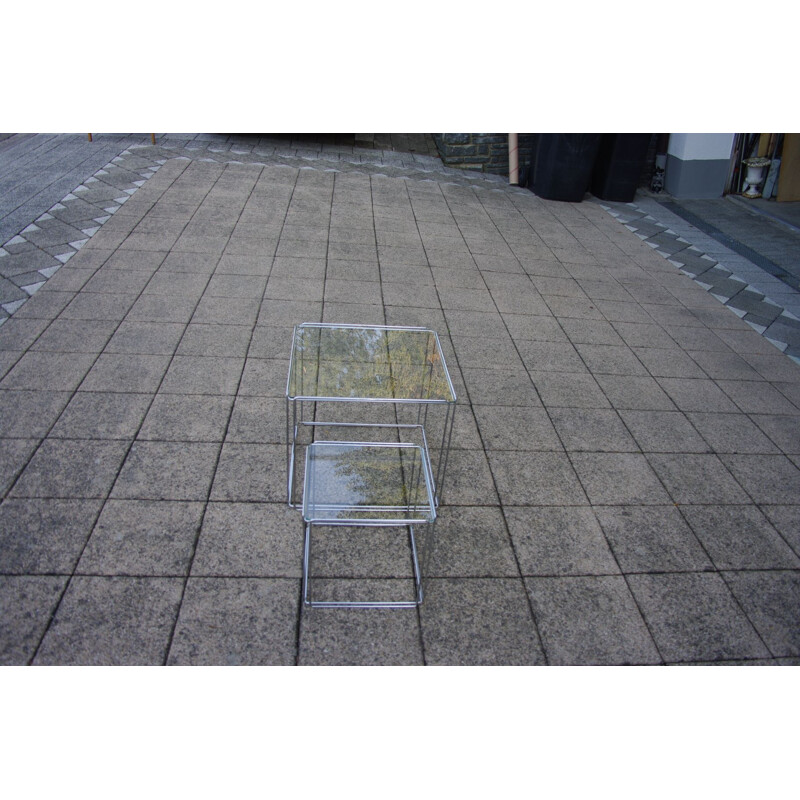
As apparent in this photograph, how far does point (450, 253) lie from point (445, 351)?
7.08 feet

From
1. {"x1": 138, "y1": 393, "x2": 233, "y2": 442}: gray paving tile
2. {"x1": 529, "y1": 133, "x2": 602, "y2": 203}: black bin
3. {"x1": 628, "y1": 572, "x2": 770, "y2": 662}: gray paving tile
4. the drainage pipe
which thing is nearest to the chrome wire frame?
{"x1": 138, "y1": 393, "x2": 233, "y2": 442}: gray paving tile

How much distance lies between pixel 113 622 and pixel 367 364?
1.72 meters

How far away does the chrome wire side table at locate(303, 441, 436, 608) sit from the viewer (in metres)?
2.60

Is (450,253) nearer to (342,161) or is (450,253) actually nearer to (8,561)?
(342,161)

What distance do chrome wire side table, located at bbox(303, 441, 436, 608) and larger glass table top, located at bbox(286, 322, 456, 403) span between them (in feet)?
1.08

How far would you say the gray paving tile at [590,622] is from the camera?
98.0 inches

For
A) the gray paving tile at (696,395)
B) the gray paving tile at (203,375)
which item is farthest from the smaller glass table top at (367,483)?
the gray paving tile at (696,395)

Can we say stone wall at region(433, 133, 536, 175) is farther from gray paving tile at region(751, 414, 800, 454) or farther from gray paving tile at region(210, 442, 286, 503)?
gray paving tile at region(210, 442, 286, 503)

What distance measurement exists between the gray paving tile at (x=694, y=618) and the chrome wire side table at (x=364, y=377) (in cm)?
110

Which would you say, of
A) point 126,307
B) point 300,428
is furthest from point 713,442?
point 126,307

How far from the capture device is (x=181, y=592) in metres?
2.56

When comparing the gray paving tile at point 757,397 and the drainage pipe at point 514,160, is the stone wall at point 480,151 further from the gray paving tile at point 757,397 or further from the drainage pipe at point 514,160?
the gray paving tile at point 757,397

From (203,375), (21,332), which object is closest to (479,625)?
(203,375)

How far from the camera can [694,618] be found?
2.68 meters
